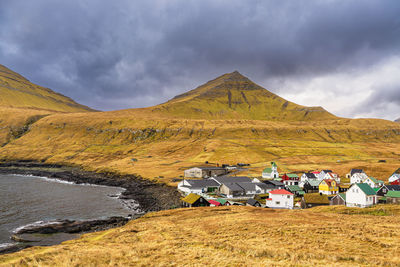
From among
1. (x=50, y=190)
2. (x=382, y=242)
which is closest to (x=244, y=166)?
(x=50, y=190)

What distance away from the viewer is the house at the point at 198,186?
3413 inches

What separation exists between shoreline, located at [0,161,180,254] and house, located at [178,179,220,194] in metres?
3.61

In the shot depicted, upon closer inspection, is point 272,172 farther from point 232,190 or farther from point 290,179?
point 232,190

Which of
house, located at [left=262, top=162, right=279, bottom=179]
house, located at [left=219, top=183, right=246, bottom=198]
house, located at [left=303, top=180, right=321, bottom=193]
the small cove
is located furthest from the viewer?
house, located at [left=262, top=162, right=279, bottom=179]

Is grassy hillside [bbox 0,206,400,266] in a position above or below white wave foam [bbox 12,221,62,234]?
above

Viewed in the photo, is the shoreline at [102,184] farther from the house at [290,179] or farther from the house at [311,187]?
the house at [311,187]

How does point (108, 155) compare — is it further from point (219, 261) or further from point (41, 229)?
point (219, 261)

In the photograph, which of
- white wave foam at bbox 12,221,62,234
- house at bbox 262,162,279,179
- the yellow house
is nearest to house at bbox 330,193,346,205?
the yellow house

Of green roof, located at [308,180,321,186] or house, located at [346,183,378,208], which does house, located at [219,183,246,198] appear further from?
house, located at [346,183,378,208]

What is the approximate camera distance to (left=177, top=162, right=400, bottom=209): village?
207ft

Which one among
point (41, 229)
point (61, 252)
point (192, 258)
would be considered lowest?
point (41, 229)

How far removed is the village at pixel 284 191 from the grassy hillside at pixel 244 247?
30950 mm

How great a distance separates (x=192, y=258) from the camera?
21.2 meters

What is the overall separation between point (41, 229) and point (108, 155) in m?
144
